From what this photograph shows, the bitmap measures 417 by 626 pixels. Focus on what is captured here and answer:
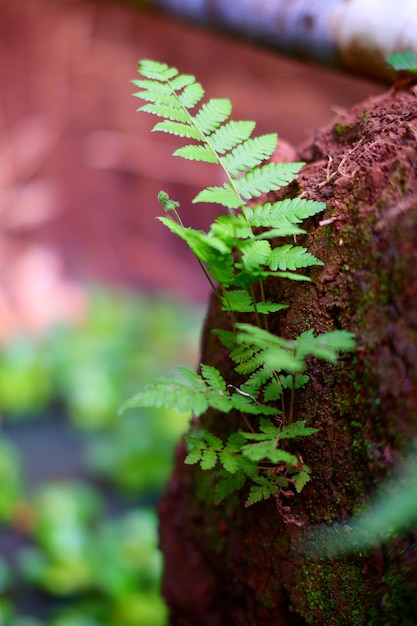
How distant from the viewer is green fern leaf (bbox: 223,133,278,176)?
47.5 inches

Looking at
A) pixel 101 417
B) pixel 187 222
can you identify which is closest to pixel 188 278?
pixel 187 222

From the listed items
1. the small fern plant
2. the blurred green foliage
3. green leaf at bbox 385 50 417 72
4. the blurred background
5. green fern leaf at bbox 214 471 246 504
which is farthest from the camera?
the blurred background

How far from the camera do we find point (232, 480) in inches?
47.1

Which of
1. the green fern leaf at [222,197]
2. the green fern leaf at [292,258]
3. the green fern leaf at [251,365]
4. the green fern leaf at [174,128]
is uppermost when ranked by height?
the green fern leaf at [174,128]

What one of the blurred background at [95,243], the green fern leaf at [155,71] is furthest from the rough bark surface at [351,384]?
the blurred background at [95,243]

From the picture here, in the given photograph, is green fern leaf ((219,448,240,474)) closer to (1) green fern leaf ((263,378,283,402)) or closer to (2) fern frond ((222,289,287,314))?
(1) green fern leaf ((263,378,283,402))

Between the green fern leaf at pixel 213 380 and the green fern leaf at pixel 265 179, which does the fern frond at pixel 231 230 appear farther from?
the green fern leaf at pixel 213 380

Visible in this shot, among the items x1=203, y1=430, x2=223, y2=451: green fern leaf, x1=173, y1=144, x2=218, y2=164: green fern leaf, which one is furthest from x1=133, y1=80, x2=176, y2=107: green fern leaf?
x1=203, y1=430, x2=223, y2=451: green fern leaf

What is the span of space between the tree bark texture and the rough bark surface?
0.28 m

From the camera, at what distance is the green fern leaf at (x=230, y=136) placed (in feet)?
4.01

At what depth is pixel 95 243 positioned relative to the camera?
5523 mm

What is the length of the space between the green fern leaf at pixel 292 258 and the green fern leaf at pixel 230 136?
24 centimetres

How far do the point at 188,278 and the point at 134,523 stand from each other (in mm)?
2694

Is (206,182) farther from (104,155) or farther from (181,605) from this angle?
(181,605)
